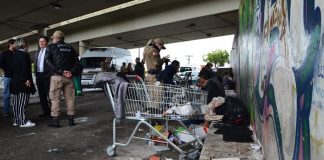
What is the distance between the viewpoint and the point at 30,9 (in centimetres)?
1891

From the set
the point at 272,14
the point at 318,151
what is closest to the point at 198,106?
the point at 272,14

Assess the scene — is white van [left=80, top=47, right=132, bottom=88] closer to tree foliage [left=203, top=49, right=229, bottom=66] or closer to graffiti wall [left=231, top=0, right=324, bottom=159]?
graffiti wall [left=231, top=0, right=324, bottom=159]

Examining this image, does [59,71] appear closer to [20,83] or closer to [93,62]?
[20,83]

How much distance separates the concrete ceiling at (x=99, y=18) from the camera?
59.2ft

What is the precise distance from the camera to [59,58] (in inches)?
283

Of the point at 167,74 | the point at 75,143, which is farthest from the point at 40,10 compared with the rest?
the point at 75,143

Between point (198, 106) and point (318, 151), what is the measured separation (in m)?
3.34

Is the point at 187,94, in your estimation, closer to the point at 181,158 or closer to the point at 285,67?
the point at 181,158

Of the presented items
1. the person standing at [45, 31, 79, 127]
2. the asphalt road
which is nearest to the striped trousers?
the asphalt road

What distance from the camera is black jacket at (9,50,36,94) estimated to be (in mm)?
7129

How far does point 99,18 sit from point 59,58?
17412 millimetres

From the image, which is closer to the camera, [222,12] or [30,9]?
[222,12]

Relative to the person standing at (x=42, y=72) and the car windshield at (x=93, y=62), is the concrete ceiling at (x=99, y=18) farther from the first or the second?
the person standing at (x=42, y=72)

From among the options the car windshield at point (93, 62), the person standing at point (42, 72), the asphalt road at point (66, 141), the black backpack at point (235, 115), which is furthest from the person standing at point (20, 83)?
the car windshield at point (93, 62)
